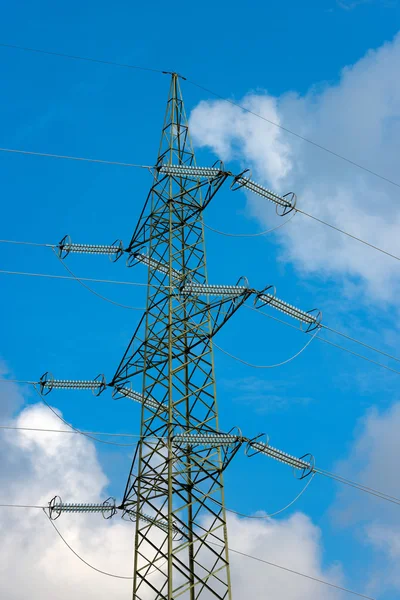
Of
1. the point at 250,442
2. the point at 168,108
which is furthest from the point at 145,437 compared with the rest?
the point at 168,108

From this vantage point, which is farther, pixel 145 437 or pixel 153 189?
pixel 153 189

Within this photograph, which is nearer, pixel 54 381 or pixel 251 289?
pixel 251 289

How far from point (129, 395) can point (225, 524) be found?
8270 millimetres

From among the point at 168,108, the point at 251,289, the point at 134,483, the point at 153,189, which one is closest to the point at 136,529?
the point at 134,483

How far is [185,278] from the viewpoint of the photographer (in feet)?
137

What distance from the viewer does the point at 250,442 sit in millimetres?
36562

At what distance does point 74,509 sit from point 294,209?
51.3ft

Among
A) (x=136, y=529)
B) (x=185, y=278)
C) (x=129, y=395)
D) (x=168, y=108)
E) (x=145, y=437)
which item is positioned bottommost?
(x=136, y=529)

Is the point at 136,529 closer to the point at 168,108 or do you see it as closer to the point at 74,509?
the point at 74,509

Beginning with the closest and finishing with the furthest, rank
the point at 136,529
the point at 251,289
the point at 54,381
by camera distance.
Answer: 1. the point at 136,529
2. the point at 251,289
3. the point at 54,381

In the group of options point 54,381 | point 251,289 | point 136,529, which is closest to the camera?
point 136,529

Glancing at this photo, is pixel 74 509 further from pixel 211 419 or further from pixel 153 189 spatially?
pixel 153 189

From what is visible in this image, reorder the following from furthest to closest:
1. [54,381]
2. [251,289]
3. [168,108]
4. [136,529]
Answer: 1. [168,108]
2. [54,381]
3. [251,289]
4. [136,529]

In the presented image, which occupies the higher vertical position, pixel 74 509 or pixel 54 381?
pixel 54 381
